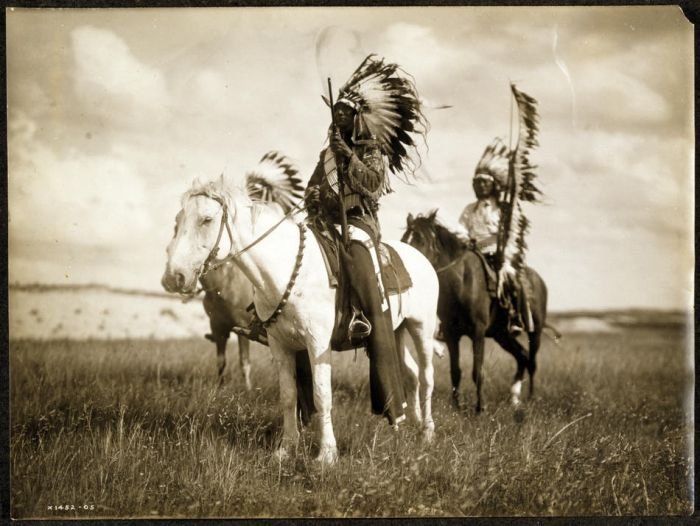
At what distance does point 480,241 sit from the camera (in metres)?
5.98

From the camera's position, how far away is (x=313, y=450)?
4.78m

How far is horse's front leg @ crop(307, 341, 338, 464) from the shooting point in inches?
177

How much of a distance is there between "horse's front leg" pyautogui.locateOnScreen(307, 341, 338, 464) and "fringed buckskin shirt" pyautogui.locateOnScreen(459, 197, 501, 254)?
1953mm

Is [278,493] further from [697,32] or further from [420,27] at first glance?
[697,32]

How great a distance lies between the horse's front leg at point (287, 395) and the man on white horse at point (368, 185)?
502 mm

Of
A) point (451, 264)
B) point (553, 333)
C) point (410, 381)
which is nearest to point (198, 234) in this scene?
point (410, 381)

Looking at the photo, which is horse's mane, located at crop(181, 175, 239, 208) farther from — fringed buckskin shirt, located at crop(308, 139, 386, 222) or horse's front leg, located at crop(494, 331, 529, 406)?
horse's front leg, located at crop(494, 331, 529, 406)

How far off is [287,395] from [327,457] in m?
0.45

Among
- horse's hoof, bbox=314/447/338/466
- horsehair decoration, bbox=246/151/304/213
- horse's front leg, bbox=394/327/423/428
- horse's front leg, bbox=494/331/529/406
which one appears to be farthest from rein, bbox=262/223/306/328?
horse's front leg, bbox=494/331/529/406

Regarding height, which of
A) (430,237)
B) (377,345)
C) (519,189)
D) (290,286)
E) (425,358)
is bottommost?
(425,358)

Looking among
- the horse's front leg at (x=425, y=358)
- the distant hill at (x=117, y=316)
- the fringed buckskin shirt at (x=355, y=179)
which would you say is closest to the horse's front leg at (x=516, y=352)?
the distant hill at (x=117, y=316)

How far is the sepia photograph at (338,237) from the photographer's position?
15.2 ft

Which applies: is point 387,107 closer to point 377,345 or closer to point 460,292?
point 377,345

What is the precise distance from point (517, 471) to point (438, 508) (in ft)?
1.83
